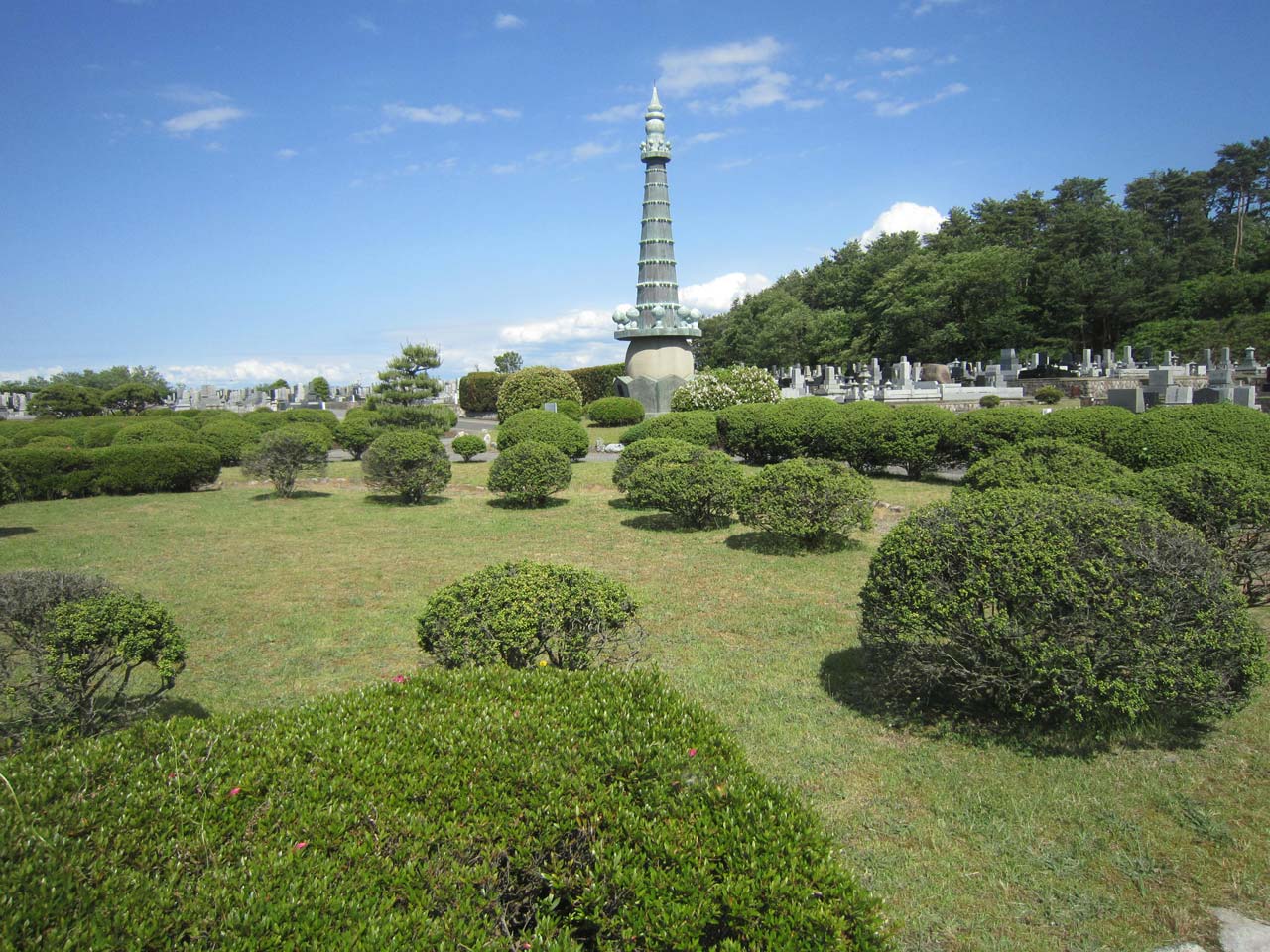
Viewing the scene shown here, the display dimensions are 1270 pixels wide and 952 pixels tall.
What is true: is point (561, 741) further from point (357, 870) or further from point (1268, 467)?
point (1268, 467)

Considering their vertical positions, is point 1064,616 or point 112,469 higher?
point 112,469

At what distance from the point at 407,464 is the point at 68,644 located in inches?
411

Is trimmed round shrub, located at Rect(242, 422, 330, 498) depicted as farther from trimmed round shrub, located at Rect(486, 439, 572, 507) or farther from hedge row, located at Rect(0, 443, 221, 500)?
trimmed round shrub, located at Rect(486, 439, 572, 507)

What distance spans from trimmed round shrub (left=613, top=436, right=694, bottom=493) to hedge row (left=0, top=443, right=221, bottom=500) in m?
9.99

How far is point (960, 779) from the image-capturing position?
4164 millimetres

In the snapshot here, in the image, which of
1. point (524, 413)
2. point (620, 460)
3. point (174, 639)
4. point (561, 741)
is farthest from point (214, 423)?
point (561, 741)

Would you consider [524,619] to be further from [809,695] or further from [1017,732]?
[1017,732]

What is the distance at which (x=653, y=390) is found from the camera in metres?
34.9

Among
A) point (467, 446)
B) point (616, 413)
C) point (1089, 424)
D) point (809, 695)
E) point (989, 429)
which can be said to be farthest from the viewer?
point (616, 413)

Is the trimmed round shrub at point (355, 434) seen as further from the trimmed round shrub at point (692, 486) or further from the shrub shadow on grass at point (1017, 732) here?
the shrub shadow on grass at point (1017, 732)

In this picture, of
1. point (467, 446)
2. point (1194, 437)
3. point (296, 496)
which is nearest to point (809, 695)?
point (1194, 437)

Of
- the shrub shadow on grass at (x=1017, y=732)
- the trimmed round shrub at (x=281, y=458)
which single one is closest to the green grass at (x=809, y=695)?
the shrub shadow on grass at (x=1017, y=732)

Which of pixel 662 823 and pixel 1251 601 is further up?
pixel 662 823

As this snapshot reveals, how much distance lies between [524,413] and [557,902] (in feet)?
58.3
